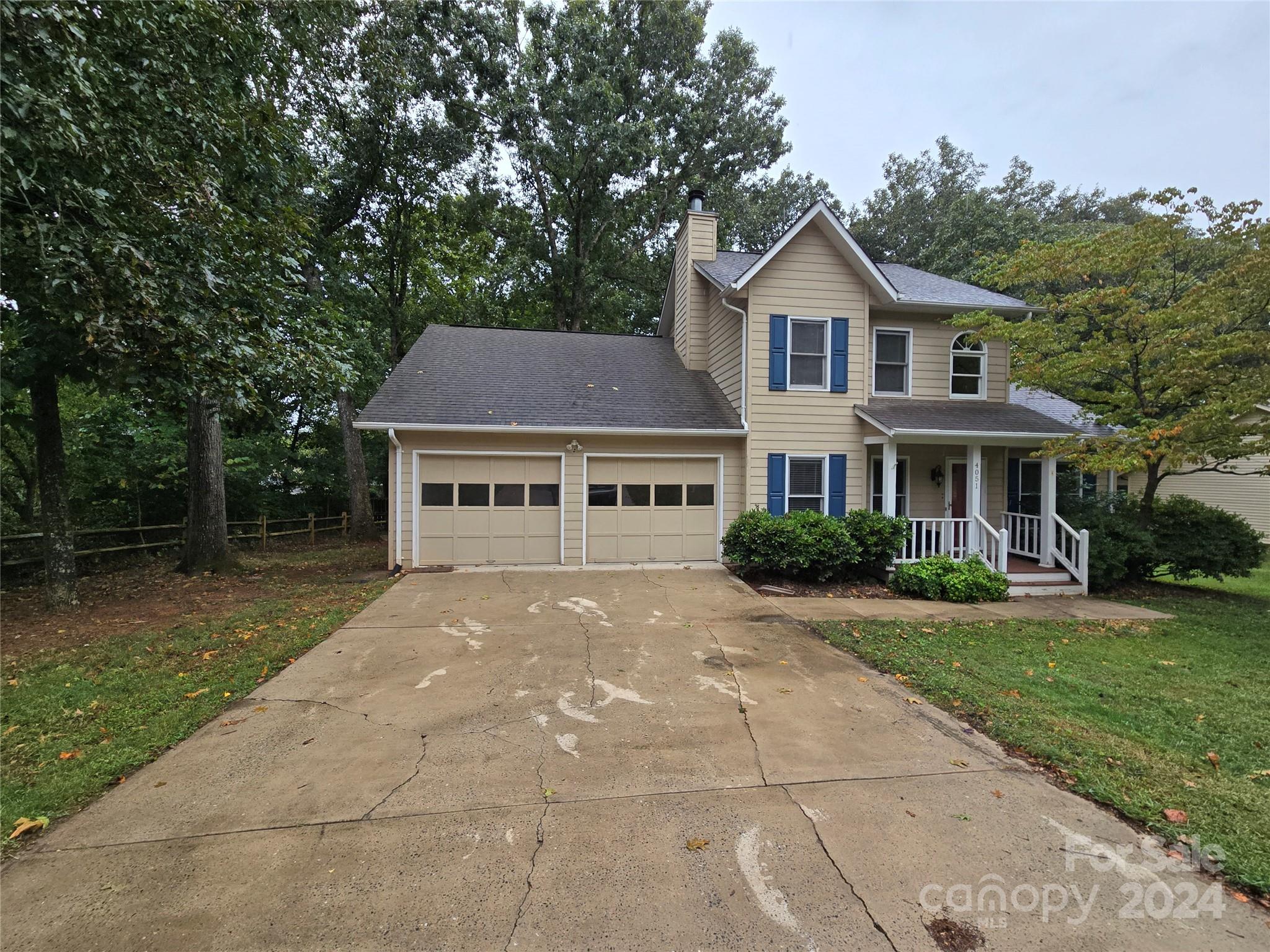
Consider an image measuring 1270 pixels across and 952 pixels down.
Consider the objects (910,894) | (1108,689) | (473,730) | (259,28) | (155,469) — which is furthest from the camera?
(155,469)

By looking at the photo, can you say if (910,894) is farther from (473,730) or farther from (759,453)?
(759,453)

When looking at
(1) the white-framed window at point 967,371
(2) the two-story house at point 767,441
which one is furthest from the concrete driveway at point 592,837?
(1) the white-framed window at point 967,371

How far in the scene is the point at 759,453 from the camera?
9.82 metres

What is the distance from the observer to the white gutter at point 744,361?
9.74 m

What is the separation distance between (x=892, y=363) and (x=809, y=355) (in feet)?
6.54

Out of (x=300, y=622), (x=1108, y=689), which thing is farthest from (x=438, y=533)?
(x=1108, y=689)

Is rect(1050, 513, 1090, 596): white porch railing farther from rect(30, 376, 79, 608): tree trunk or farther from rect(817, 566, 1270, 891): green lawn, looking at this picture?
rect(30, 376, 79, 608): tree trunk

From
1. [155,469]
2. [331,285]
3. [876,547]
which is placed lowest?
[876,547]

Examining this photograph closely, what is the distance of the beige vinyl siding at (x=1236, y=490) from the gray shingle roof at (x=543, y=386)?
49.9 feet

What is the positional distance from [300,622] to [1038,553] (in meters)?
12.2

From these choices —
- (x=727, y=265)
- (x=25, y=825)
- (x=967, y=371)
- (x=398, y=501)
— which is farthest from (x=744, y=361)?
(x=25, y=825)

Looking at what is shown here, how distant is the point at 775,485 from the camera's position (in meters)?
9.83

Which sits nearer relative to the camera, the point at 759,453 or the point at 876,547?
the point at 876,547

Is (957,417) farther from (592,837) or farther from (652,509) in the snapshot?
(592,837)
